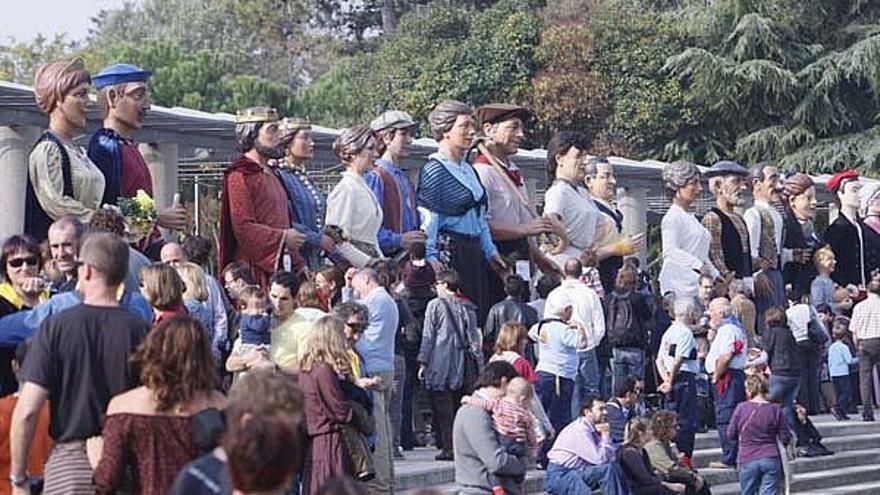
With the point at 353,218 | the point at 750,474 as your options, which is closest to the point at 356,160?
the point at 353,218

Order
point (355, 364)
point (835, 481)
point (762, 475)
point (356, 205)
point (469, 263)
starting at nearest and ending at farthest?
point (355, 364) → point (356, 205) → point (469, 263) → point (762, 475) → point (835, 481)

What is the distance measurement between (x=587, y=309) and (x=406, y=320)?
1.76 m

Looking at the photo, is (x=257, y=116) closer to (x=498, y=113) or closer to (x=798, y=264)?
(x=498, y=113)

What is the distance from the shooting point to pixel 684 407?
19.2 meters

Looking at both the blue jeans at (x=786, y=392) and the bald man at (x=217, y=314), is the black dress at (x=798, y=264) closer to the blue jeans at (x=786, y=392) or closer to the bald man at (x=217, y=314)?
the blue jeans at (x=786, y=392)

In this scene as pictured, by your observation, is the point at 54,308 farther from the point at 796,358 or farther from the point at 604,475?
the point at 796,358

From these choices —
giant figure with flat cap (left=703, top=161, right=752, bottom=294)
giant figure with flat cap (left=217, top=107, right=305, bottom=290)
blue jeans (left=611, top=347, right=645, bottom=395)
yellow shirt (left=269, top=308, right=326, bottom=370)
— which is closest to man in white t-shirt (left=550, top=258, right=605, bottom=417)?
blue jeans (left=611, top=347, right=645, bottom=395)

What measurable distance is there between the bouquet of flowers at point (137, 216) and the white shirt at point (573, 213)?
18.9ft

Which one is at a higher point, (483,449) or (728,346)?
(728,346)

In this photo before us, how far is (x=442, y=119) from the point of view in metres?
16.3

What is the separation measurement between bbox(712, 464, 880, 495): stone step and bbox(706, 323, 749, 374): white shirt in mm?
1056

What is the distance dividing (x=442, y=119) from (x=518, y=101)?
28030 millimetres

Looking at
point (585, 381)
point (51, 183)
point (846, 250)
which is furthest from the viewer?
point (846, 250)

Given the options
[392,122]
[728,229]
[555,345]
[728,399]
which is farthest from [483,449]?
[728,229]
